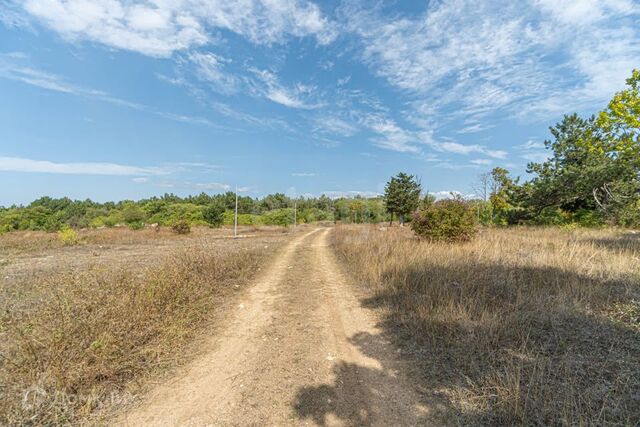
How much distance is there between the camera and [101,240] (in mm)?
24500

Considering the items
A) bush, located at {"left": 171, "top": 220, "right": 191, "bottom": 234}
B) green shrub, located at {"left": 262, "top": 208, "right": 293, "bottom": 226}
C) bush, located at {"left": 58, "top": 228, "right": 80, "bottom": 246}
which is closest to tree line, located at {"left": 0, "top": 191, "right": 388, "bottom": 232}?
green shrub, located at {"left": 262, "top": 208, "right": 293, "bottom": 226}

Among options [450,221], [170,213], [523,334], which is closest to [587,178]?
[450,221]

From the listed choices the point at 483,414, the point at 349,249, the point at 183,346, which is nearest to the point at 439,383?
the point at 483,414

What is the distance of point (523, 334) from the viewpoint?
394 cm

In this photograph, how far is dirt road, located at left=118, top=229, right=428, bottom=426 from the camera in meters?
2.89

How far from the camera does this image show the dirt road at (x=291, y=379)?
2.89m

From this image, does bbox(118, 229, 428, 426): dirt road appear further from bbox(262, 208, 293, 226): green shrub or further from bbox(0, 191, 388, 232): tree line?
bbox(262, 208, 293, 226): green shrub

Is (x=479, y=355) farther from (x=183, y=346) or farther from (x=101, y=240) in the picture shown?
(x=101, y=240)

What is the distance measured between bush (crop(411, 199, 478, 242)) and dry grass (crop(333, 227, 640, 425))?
4402 mm

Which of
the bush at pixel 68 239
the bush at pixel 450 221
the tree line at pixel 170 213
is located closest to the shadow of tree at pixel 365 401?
the bush at pixel 450 221

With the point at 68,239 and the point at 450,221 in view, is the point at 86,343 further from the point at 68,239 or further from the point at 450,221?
the point at 68,239

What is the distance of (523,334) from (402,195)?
3834cm

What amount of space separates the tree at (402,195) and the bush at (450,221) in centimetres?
2834

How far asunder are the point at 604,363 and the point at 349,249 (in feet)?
33.1
